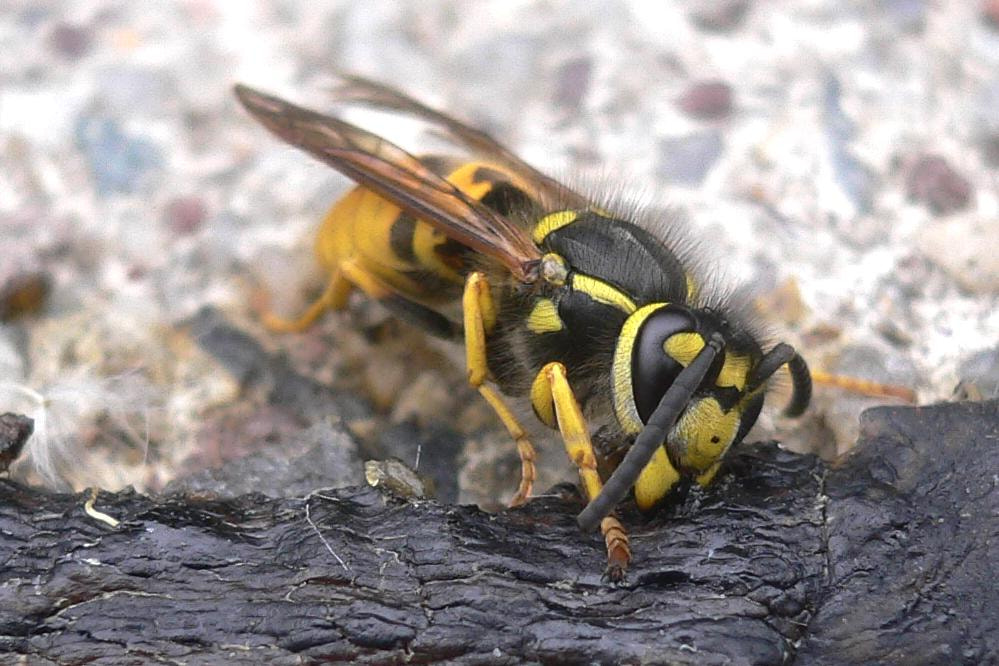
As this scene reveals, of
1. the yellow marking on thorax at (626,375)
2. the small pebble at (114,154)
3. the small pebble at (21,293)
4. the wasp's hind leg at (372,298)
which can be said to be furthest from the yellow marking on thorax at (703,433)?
the small pebble at (114,154)

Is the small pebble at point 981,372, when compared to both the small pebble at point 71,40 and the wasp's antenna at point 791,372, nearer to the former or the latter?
the wasp's antenna at point 791,372

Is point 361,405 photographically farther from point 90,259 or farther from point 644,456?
point 644,456

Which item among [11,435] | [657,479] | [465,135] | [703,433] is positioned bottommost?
[11,435]

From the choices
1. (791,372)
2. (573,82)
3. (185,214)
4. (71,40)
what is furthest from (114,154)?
(791,372)

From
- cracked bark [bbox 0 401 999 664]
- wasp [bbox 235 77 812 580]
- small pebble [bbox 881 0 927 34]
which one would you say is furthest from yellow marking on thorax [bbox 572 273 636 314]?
small pebble [bbox 881 0 927 34]

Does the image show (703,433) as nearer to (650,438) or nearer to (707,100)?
(650,438)

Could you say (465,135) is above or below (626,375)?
above

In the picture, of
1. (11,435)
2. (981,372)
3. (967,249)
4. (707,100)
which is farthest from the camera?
(707,100)
